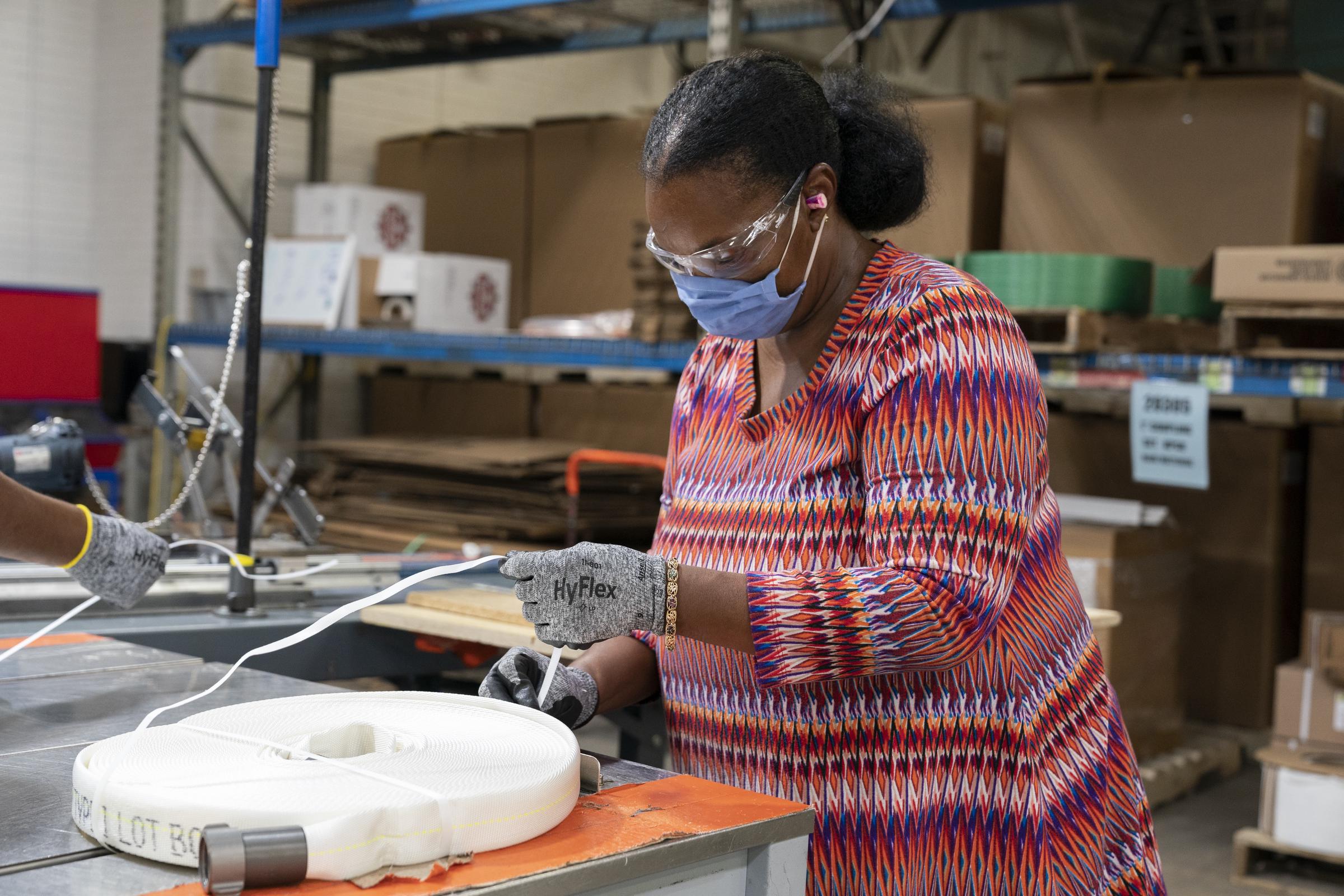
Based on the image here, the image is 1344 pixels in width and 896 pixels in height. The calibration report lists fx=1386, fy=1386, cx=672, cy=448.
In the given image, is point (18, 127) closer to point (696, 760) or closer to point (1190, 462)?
point (1190, 462)

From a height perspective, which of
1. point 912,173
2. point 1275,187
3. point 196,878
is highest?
point 1275,187

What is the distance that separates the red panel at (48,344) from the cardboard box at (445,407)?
1639 millimetres

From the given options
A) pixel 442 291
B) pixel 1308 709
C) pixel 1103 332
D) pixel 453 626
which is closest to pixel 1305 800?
pixel 1308 709

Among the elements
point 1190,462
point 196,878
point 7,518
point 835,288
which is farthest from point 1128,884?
point 1190,462

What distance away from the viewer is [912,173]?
1.83 metres

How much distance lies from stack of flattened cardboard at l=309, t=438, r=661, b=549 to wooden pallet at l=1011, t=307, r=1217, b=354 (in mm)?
1826

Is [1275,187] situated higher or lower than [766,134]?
higher

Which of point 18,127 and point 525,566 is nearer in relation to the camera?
point 525,566

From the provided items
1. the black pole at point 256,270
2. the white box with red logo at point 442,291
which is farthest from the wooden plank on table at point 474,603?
the white box with red logo at point 442,291

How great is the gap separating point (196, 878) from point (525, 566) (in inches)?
18.7

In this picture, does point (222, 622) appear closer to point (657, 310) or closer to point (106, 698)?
point (106, 698)

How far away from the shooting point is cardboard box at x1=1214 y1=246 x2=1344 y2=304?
12.5 feet

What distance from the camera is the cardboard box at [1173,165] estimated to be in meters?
4.84

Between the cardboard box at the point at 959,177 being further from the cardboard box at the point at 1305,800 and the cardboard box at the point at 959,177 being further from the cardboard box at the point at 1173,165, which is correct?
the cardboard box at the point at 1305,800
